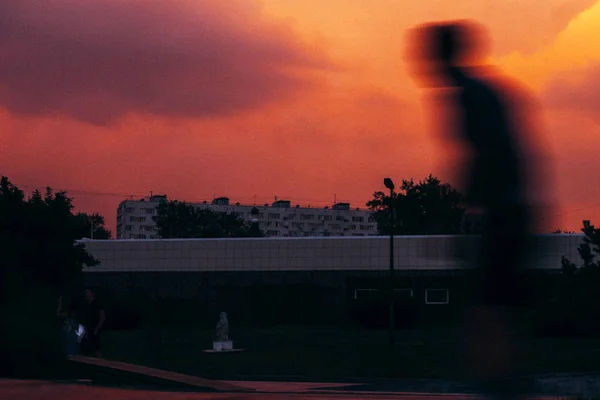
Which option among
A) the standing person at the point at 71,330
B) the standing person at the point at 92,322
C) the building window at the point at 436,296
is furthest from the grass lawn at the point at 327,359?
the building window at the point at 436,296

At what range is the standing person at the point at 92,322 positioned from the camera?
20.1 metres

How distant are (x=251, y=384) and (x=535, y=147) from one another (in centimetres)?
1197

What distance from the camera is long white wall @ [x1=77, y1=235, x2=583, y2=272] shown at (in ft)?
237

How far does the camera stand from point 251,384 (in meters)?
16.6

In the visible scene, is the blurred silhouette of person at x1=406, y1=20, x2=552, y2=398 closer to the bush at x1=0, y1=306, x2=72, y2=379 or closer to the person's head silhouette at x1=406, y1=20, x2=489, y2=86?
the person's head silhouette at x1=406, y1=20, x2=489, y2=86

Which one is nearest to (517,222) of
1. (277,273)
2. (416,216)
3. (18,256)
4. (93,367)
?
(93,367)

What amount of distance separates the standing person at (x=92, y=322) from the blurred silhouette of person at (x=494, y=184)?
51.5ft

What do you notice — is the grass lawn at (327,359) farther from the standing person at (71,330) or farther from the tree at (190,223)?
the tree at (190,223)

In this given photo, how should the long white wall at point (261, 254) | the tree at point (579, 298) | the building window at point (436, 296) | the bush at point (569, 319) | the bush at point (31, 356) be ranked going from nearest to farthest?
the bush at point (31, 356) < the tree at point (579, 298) < the bush at point (569, 319) < the building window at point (436, 296) < the long white wall at point (261, 254)

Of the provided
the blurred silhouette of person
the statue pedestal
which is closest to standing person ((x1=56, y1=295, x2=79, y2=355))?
the statue pedestal

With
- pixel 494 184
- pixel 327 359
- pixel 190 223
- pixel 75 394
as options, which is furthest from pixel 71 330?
pixel 190 223

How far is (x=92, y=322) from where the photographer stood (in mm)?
20109

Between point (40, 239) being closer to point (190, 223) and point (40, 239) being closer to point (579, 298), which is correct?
point (579, 298)

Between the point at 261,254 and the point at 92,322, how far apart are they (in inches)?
2180
